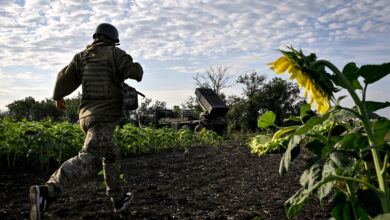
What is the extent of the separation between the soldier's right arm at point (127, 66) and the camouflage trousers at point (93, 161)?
42 centimetres

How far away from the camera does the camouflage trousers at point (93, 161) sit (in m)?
2.32

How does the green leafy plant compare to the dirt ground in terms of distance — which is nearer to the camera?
the green leafy plant

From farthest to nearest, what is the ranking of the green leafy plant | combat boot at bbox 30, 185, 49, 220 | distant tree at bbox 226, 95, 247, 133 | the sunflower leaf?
distant tree at bbox 226, 95, 247, 133, combat boot at bbox 30, 185, 49, 220, the sunflower leaf, the green leafy plant

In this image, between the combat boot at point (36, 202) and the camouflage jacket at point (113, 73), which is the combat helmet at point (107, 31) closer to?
the camouflage jacket at point (113, 73)

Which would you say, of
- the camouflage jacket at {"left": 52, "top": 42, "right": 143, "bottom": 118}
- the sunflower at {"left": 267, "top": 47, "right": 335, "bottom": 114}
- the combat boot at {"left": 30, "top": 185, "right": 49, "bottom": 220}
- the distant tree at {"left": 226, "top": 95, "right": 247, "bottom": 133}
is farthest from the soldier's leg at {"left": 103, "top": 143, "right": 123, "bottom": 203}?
the distant tree at {"left": 226, "top": 95, "right": 247, "bottom": 133}

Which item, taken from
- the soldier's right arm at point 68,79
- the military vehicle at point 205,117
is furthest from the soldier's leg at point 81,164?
the military vehicle at point 205,117

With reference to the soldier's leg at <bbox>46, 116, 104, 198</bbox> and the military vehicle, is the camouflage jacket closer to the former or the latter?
the soldier's leg at <bbox>46, 116, 104, 198</bbox>

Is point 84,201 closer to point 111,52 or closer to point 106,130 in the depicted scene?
point 106,130

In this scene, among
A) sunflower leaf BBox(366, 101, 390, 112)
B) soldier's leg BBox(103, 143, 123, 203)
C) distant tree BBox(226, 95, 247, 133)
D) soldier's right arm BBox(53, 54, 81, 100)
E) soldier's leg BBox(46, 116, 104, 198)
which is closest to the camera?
sunflower leaf BBox(366, 101, 390, 112)

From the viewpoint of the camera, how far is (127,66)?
2.65 m

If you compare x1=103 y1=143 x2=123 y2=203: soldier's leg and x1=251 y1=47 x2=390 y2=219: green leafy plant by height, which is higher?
x1=251 y1=47 x2=390 y2=219: green leafy plant

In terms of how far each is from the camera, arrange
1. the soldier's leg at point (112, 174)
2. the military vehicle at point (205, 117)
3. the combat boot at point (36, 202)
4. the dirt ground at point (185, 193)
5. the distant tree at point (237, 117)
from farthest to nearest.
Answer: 1. the distant tree at point (237, 117)
2. the military vehicle at point (205, 117)
3. the soldier's leg at point (112, 174)
4. the dirt ground at point (185, 193)
5. the combat boot at point (36, 202)

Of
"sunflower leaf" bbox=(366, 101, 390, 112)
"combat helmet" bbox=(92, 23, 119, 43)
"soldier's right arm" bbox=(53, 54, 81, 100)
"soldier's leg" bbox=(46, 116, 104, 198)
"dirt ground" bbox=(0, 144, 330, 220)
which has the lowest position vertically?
"dirt ground" bbox=(0, 144, 330, 220)

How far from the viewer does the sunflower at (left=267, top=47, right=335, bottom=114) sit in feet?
3.54
